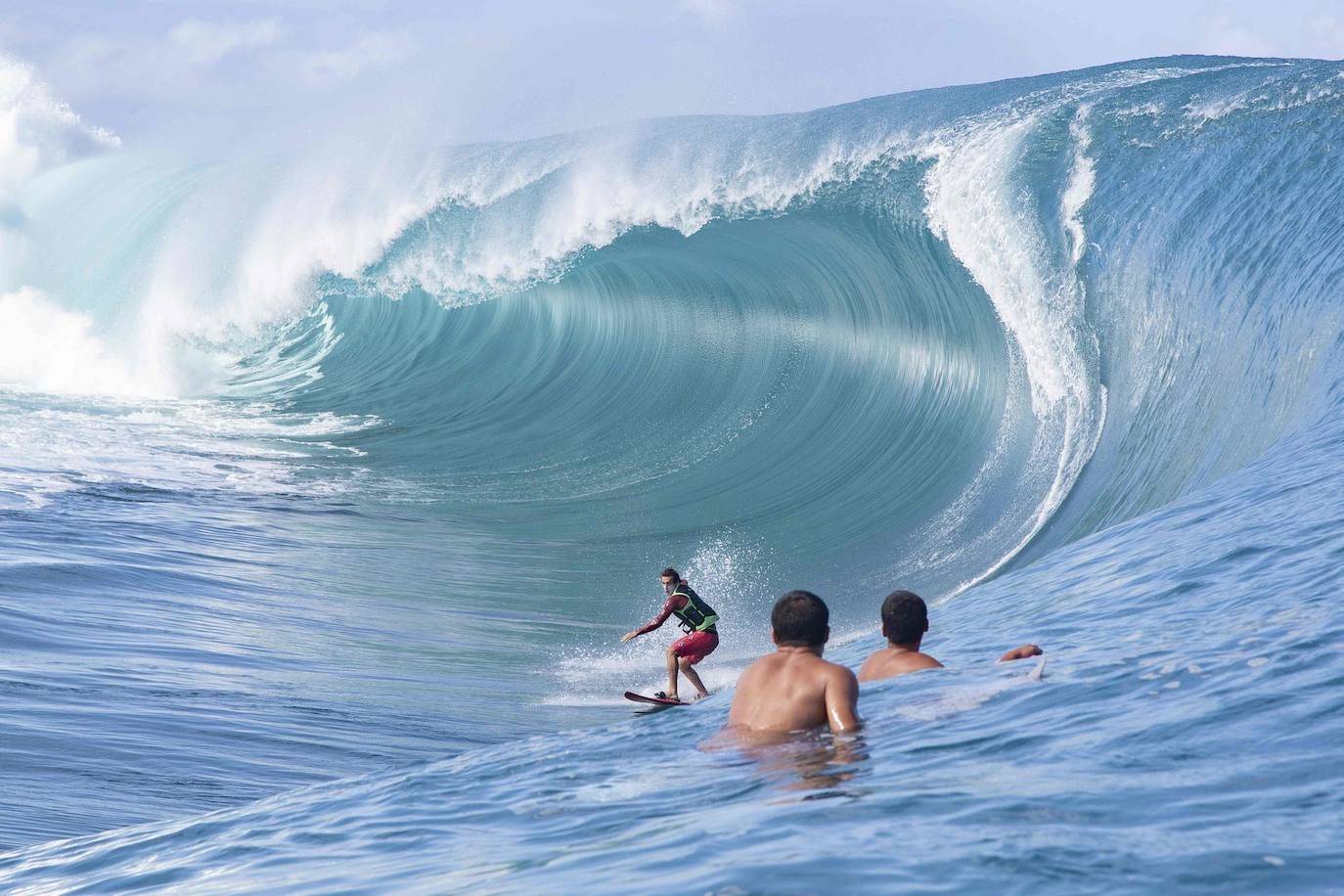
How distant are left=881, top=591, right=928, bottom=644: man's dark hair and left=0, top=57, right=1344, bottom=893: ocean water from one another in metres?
0.29

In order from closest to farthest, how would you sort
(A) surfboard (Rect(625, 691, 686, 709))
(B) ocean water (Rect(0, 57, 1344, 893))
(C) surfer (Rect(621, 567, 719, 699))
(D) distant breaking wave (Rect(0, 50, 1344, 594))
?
(B) ocean water (Rect(0, 57, 1344, 893))
(A) surfboard (Rect(625, 691, 686, 709))
(C) surfer (Rect(621, 567, 719, 699))
(D) distant breaking wave (Rect(0, 50, 1344, 594))

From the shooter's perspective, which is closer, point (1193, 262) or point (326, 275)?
point (1193, 262)

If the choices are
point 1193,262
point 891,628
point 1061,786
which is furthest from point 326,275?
point 1061,786

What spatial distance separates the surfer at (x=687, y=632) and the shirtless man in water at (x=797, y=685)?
3140 millimetres

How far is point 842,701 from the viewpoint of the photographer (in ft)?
16.1

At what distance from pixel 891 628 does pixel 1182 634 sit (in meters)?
1.10

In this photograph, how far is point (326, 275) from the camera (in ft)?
79.2

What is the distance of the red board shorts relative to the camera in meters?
8.48

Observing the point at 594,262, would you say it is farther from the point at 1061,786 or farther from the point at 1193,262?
the point at 1061,786

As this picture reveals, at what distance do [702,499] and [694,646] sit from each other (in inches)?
216

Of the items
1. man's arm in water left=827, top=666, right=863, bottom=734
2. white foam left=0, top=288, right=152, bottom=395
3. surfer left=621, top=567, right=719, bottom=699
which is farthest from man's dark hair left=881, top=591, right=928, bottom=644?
white foam left=0, top=288, right=152, bottom=395

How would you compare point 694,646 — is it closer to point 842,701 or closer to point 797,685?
point 797,685

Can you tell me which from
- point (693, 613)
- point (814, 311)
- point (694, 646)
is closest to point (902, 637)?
point (694, 646)

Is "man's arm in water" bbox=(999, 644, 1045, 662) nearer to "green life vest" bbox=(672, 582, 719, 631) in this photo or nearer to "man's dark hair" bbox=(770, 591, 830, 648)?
"man's dark hair" bbox=(770, 591, 830, 648)
